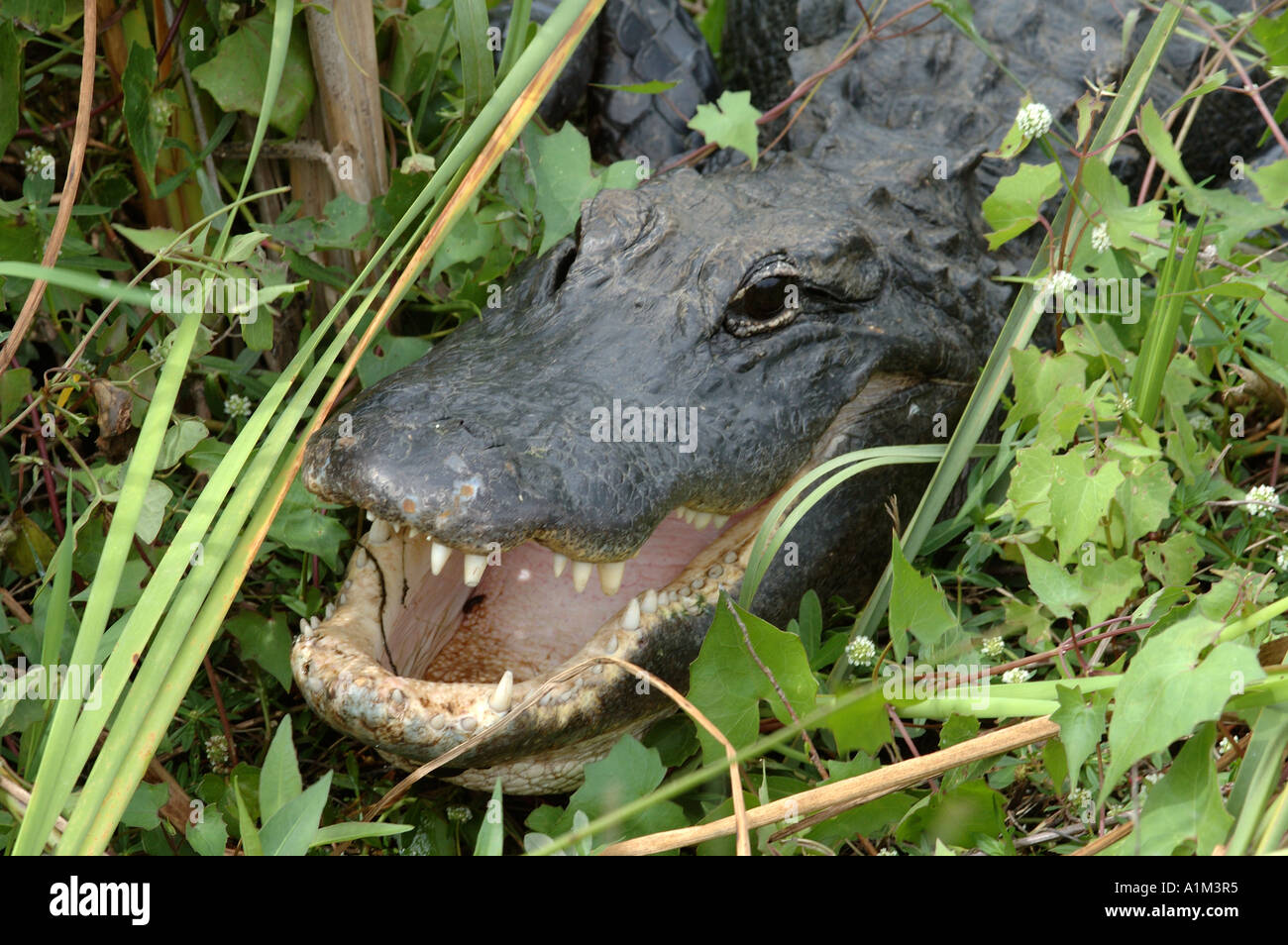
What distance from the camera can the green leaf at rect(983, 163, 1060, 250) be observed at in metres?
2.33

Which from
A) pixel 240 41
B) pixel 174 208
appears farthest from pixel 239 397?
pixel 240 41

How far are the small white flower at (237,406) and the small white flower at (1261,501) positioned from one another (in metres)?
2.15

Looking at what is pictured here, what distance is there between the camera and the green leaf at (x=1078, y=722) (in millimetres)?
1746

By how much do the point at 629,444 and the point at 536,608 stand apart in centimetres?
54

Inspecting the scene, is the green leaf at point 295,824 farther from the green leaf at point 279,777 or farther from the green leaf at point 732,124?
the green leaf at point 732,124

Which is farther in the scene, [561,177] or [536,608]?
[561,177]

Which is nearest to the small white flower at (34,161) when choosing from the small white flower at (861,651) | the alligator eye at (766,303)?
the alligator eye at (766,303)

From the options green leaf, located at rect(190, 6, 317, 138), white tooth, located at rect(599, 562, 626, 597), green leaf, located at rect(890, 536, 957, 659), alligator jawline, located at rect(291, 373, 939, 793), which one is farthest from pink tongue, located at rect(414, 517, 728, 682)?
green leaf, located at rect(190, 6, 317, 138)

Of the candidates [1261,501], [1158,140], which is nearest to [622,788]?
[1261,501]

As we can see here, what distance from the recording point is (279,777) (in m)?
1.92

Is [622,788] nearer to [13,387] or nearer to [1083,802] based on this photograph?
[1083,802]

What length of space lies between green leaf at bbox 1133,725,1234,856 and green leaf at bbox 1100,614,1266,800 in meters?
0.14

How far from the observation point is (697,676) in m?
2.00
